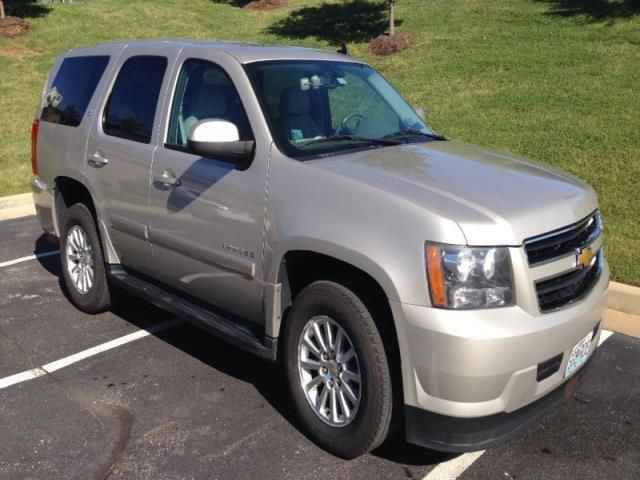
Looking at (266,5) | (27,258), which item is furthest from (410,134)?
(266,5)

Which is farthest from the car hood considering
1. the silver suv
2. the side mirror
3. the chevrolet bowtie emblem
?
the side mirror

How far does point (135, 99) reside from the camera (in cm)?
466

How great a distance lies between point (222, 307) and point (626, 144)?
6667 mm

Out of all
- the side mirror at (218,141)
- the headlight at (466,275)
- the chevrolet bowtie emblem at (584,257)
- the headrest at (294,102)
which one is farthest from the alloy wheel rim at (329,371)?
the headrest at (294,102)

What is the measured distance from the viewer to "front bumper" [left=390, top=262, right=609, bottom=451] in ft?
9.11

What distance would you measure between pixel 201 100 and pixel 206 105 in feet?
0.22

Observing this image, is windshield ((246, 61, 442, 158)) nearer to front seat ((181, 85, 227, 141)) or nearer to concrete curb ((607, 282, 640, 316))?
front seat ((181, 85, 227, 141))

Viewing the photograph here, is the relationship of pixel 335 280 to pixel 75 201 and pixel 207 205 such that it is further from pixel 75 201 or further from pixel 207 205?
pixel 75 201

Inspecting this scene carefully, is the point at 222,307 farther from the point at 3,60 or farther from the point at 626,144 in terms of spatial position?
the point at 3,60

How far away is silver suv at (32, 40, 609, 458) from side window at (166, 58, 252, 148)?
11mm

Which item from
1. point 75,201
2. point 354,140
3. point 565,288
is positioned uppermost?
point 354,140

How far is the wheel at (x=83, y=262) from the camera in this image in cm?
508

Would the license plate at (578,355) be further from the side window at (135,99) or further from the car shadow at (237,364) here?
the side window at (135,99)

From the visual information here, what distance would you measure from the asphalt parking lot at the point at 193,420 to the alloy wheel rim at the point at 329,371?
0.25 m
